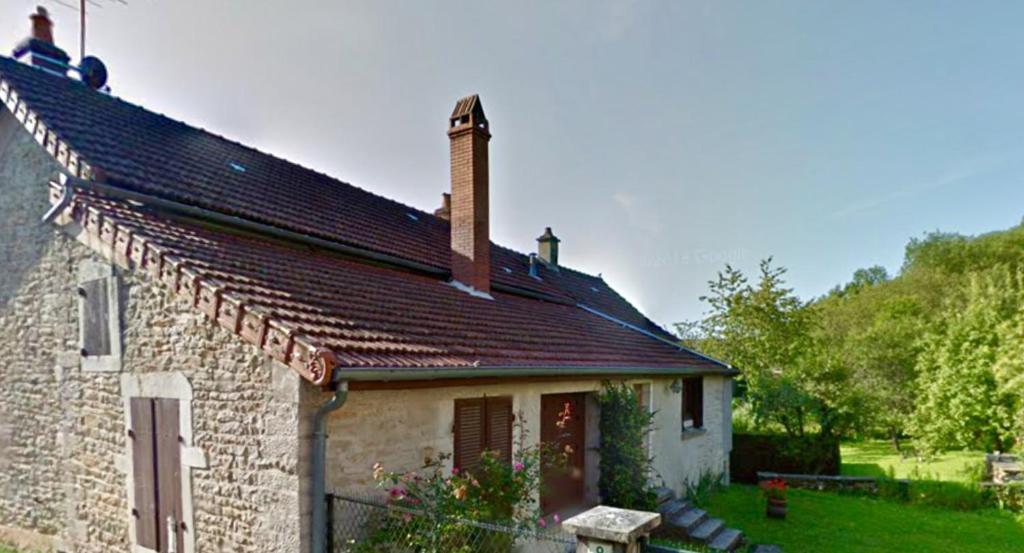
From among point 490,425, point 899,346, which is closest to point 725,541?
point 490,425

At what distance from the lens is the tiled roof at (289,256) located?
521 cm

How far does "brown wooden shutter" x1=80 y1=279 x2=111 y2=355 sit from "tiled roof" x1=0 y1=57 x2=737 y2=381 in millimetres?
722

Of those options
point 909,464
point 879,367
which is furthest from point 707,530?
point 879,367

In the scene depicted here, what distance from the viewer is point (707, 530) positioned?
30.0ft

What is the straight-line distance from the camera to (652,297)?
21.2 m

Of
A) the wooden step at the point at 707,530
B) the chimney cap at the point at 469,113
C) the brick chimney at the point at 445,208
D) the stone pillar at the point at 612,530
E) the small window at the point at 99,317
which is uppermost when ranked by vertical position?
the chimney cap at the point at 469,113

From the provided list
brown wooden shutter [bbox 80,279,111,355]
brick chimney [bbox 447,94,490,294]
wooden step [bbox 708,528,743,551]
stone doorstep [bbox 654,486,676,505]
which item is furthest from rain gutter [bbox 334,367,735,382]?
brown wooden shutter [bbox 80,279,111,355]

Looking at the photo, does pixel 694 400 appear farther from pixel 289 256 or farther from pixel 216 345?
pixel 216 345

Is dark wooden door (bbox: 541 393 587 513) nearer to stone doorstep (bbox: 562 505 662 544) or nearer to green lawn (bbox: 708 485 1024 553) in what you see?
green lawn (bbox: 708 485 1024 553)

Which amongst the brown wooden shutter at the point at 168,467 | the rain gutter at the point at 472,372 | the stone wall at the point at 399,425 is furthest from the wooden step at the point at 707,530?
the brown wooden shutter at the point at 168,467

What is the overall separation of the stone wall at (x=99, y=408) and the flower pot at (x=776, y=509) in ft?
32.4

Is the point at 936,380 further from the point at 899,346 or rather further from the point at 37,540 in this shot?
the point at 37,540

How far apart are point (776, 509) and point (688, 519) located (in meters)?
2.71

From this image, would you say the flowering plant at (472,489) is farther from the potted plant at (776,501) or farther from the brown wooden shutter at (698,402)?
the brown wooden shutter at (698,402)
